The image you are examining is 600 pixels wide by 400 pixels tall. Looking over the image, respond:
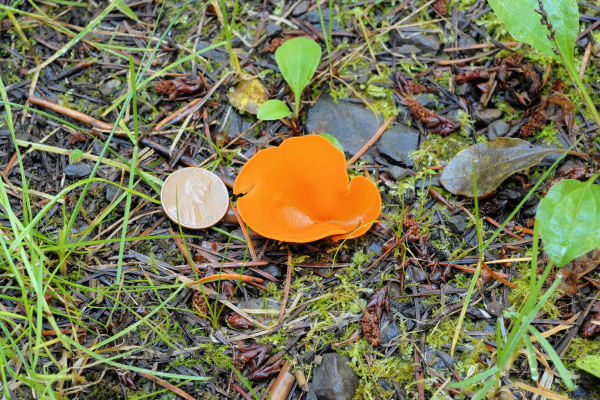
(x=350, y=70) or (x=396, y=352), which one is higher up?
(x=350, y=70)

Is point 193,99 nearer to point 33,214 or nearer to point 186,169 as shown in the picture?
point 186,169

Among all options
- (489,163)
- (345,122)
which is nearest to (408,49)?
(345,122)

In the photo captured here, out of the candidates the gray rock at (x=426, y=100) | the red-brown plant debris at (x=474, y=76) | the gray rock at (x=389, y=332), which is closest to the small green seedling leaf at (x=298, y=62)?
the gray rock at (x=426, y=100)

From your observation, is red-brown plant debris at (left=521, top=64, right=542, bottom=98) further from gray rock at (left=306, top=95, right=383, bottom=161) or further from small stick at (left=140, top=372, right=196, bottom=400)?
small stick at (left=140, top=372, right=196, bottom=400)

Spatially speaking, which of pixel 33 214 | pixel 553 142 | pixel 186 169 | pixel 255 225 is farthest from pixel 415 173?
pixel 33 214

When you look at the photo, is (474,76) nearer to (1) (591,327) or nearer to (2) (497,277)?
A: (2) (497,277)
